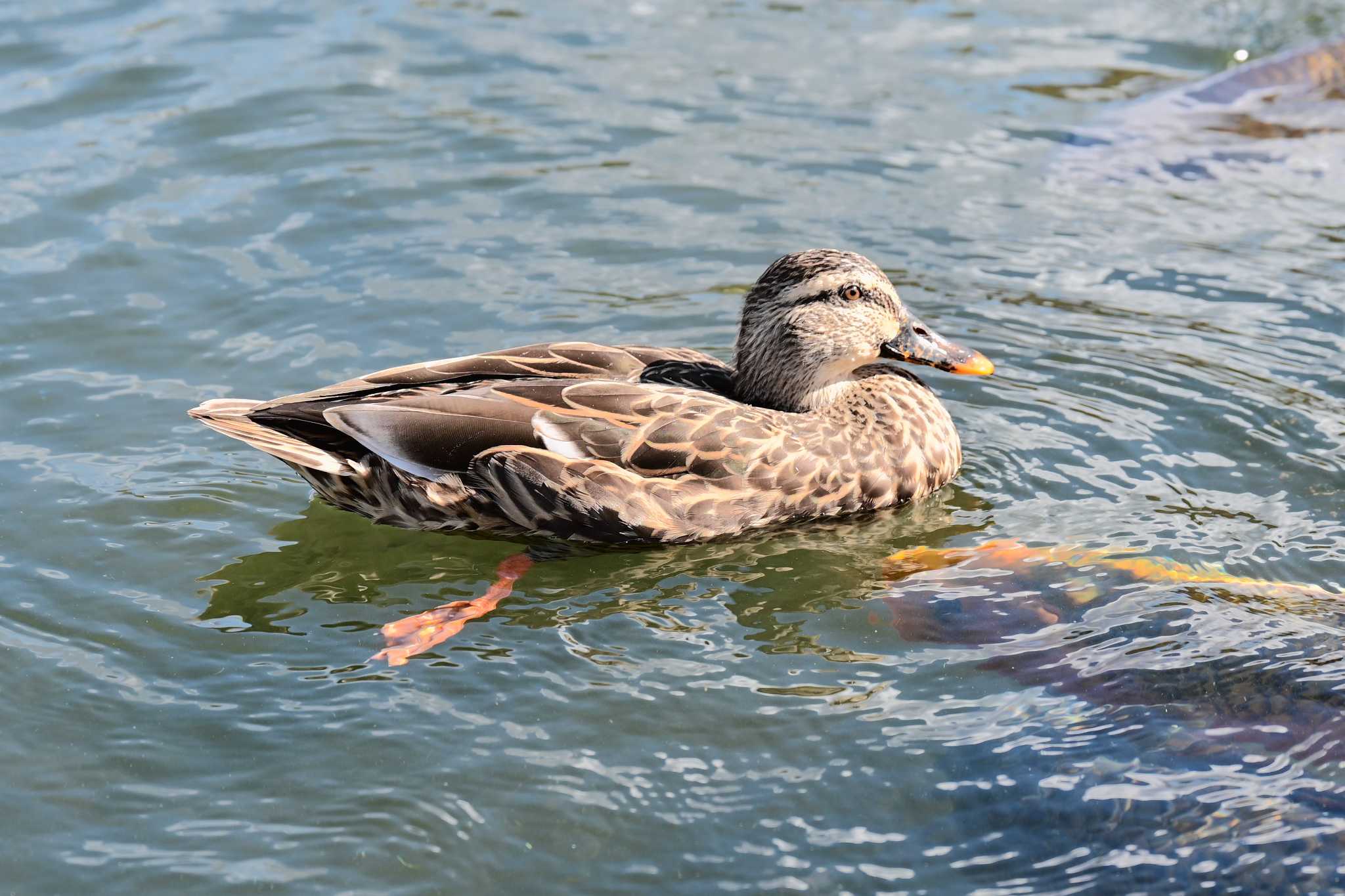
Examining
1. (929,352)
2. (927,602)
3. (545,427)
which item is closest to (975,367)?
(929,352)

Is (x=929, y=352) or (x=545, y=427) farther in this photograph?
(x=929, y=352)

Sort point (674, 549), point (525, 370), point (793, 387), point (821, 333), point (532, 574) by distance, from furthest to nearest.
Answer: point (793, 387), point (821, 333), point (525, 370), point (674, 549), point (532, 574)

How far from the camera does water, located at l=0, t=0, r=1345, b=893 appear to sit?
5301mm

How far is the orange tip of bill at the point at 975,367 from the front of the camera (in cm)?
769

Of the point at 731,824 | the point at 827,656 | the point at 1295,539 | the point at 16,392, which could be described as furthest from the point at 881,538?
the point at 16,392

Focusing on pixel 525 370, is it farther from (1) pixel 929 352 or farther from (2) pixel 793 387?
(1) pixel 929 352

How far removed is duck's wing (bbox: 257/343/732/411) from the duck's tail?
0.12m

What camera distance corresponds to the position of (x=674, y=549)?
709 centimetres

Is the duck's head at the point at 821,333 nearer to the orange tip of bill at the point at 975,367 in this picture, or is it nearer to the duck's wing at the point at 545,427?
the orange tip of bill at the point at 975,367

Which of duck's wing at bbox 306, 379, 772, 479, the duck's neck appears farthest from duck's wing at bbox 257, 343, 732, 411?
the duck's neck

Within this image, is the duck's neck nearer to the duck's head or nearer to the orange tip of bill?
the duck's head

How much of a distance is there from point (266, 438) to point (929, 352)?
3.17m

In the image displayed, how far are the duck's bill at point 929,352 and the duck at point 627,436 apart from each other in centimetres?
8

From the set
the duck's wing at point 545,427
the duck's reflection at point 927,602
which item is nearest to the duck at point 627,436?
the duck's wing at point 545,427
